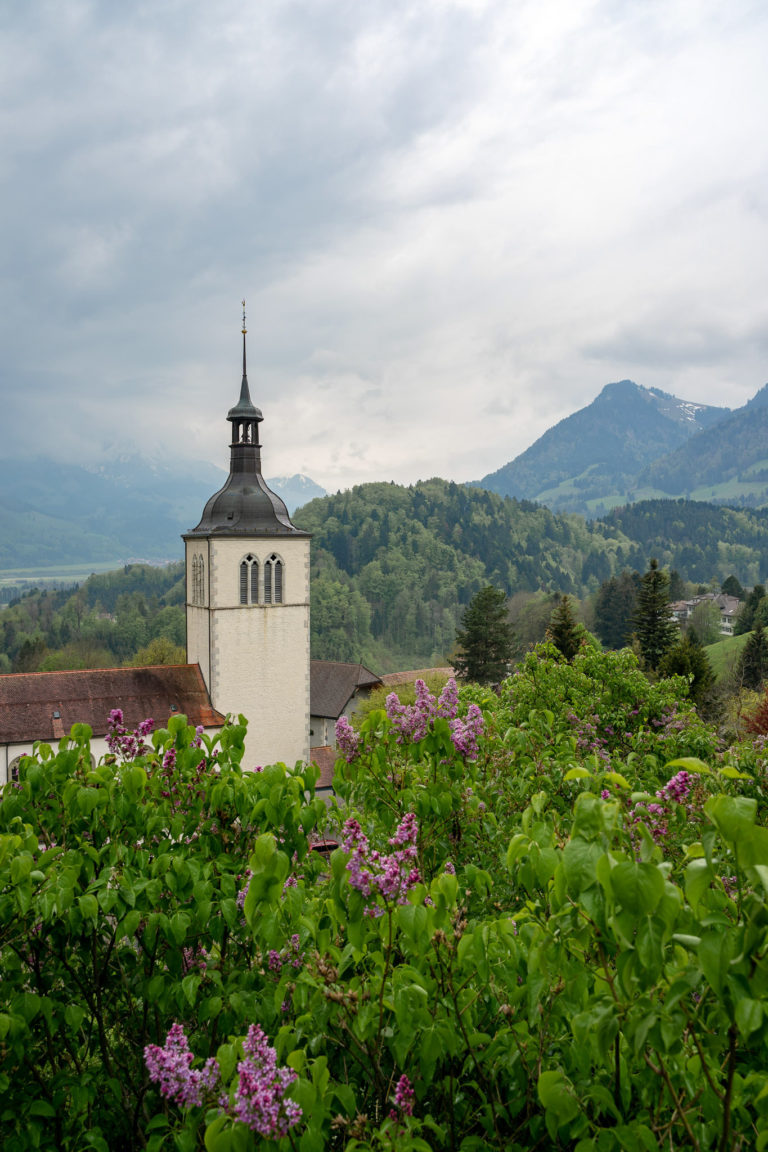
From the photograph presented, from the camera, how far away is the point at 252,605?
87.6 feet

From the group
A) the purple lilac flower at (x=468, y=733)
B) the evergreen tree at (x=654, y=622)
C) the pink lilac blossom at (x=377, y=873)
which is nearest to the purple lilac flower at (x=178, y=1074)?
the pink lilac blossom at (x=377, y=873)

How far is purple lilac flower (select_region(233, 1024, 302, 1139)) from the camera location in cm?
222

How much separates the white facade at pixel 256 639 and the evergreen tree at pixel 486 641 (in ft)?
84.1

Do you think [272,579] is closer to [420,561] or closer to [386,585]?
[386,585]

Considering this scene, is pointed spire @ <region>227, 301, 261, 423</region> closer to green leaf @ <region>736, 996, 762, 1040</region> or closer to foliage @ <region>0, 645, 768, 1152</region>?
foliage @ <region>0, 645, 768, 1152</region>

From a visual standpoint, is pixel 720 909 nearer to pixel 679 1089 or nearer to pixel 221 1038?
pixel 679 1089

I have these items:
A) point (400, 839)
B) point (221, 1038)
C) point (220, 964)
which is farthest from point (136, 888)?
point (400, 839)

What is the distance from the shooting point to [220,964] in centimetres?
391

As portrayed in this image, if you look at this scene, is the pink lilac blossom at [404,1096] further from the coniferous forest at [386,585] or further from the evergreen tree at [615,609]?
the evergreen tree at [615,609]

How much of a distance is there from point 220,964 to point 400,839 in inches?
61.2

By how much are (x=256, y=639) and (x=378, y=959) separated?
24.0 meters

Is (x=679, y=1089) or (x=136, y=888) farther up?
(x=136, y=888)

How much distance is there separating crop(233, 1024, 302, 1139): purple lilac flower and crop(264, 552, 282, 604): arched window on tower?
81.9 ft

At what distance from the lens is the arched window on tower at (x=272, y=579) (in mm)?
26984
